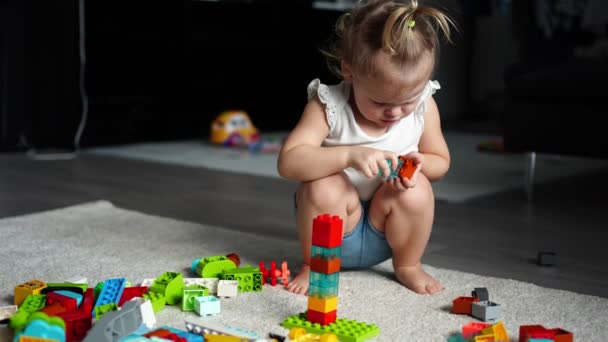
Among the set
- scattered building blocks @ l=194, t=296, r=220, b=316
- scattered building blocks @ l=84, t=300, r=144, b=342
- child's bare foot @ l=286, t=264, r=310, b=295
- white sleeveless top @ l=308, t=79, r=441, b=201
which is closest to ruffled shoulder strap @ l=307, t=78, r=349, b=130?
white sleeveless top @ l=308, t=79, r=441, b=201

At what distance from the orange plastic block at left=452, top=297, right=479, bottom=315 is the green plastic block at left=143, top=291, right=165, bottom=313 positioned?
42 cm

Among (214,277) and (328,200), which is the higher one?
(328,200)

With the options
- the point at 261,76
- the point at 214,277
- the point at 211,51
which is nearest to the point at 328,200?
the point at 214,277

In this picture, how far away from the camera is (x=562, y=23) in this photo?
2.54 meters

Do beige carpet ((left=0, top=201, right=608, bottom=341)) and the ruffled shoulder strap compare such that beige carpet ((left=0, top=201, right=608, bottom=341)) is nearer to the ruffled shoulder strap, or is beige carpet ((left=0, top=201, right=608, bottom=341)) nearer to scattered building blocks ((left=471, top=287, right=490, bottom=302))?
scattered building blocks ((left=471, top=287, right=490, bottom=302))

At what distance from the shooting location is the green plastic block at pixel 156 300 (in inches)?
42.4

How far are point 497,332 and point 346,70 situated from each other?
458 millimetres

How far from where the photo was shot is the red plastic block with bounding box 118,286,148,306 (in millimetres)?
1078

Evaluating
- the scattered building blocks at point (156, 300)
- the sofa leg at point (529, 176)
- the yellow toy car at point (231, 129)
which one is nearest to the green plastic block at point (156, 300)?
the scattered building blocks at point (156, 300)

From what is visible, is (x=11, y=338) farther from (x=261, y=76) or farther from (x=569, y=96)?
(x=261, y=76)

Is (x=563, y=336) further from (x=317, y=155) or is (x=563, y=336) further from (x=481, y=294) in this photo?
(x=317, y=155)

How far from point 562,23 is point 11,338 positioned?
6.95ft

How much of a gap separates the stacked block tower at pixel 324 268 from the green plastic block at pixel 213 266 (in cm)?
25

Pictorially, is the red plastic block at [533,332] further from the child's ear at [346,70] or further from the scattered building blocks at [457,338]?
the child's ear at [346,70]
